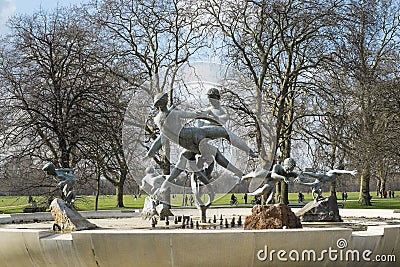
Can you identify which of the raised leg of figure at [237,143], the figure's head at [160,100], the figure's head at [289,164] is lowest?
the figure's head at [289,164]

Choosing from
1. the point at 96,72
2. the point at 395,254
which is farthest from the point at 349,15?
the point at 395,254

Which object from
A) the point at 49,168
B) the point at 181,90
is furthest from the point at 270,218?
the point at 181,90

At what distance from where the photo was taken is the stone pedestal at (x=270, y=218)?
9.95 meters

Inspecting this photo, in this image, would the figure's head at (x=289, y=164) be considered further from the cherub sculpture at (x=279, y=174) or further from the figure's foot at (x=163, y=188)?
the figure's foot at (x=163, y=188)

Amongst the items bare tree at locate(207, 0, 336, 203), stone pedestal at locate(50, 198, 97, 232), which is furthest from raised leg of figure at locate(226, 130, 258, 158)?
bare tree at locate(207, 0, 336, 203)

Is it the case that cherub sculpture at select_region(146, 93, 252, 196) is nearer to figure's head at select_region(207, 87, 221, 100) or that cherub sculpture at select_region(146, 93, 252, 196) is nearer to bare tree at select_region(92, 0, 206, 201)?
figure's head at select_region(207, 87, 221, 100)

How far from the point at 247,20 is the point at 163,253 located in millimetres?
21276

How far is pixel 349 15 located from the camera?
81.3 ft

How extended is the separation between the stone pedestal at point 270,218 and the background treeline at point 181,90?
10.9 m

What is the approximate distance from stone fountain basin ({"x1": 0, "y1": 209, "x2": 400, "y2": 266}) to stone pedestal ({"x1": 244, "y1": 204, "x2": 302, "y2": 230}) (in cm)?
171

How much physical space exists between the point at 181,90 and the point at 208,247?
57.1ft

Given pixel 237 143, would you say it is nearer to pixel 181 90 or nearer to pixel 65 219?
pixel 65 219

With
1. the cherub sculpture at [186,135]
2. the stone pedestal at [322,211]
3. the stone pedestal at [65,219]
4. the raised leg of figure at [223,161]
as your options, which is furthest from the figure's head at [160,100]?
the stone pedestal at [322,211]

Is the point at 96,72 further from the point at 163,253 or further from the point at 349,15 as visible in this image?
the point at 163,253
